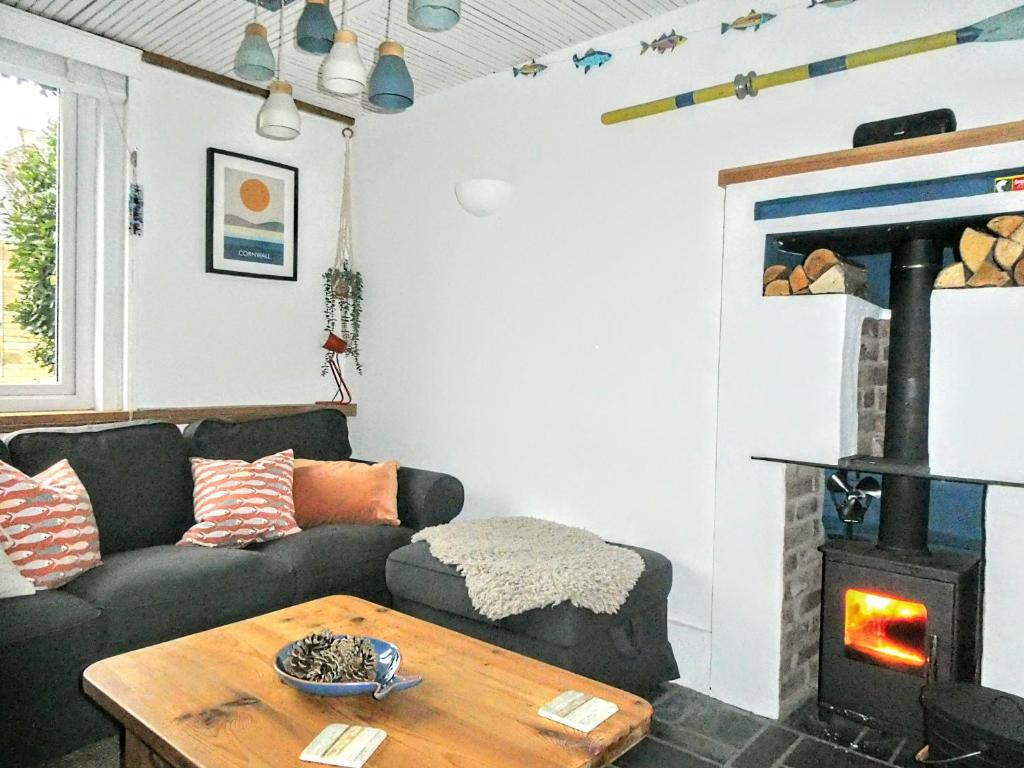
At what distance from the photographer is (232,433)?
311 cm

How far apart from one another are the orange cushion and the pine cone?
146cm

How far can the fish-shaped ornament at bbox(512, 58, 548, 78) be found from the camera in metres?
3.14

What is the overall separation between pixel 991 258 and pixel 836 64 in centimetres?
77

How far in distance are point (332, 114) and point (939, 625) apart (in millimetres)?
3467

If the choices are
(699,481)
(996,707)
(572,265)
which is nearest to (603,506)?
(699,481)

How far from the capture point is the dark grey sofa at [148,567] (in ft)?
6.51

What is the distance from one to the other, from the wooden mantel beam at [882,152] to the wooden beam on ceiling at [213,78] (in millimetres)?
2234

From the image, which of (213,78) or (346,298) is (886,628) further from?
(213,78)

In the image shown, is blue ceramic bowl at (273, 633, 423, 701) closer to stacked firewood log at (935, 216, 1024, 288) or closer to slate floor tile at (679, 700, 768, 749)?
slate floor tile at (679, 700, 768, 749)

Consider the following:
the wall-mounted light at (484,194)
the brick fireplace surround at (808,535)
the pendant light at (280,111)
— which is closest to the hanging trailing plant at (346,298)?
the wall-mounted light at (484,194)

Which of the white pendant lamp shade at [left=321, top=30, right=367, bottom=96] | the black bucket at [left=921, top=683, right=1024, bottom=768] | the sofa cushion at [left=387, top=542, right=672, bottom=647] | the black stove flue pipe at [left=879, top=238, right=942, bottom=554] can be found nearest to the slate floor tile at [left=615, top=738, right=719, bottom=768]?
the sofa cushion at [left=387, top=542, right=672, bottom=647]

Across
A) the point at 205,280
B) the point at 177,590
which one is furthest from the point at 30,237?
the point at 177,590

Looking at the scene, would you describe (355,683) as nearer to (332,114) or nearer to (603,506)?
(603,506)

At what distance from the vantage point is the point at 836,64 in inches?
91.7
